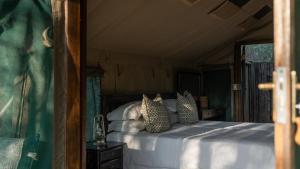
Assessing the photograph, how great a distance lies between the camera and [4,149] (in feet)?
7.38

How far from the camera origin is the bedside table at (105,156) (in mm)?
3309

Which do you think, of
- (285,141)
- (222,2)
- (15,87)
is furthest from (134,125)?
(285,141)

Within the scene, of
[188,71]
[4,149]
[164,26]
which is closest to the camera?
[4,149]

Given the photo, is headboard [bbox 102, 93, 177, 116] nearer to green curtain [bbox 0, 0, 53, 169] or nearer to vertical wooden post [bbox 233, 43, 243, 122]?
green curtain [bbox 0, 0, 53, 169]

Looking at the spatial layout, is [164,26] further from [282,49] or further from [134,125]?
[282,49]

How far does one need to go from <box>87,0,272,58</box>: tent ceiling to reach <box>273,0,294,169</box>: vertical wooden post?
2.26m

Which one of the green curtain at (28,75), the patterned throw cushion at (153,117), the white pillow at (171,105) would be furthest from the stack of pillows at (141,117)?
the green curtain at (28,75)

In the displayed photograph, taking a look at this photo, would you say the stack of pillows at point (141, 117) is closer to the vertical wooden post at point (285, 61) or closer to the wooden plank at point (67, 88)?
the wooden plank at point (67, 88)

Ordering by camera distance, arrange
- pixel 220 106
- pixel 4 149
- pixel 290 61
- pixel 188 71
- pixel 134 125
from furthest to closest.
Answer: pixel 220 106 < pixel 188 71 < pixel 134 125 < pixel 4 149 < pixel 290 61

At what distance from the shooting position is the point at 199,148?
3307mm

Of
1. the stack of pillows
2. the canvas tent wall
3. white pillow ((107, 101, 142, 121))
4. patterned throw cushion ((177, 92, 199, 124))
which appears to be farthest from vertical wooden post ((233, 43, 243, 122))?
white pillow ((107, 101, 142, 121))

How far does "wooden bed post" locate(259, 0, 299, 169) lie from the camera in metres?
1.38

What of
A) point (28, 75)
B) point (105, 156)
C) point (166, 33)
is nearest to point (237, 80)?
point (166, 33)

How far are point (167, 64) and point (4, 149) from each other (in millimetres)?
3770
